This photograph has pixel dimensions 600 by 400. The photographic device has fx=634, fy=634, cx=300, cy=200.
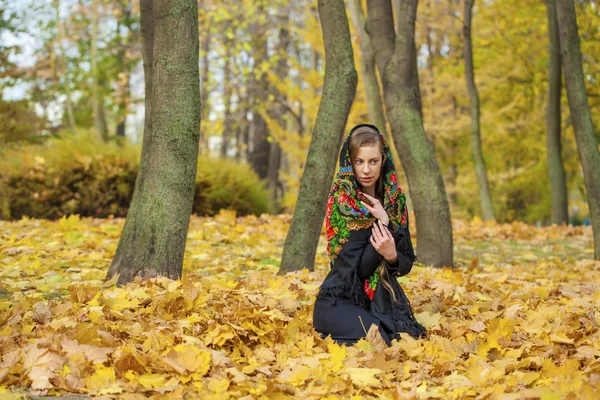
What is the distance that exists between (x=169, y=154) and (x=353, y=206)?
1.59 meters

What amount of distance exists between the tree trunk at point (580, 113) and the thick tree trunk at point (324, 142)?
3.13 m

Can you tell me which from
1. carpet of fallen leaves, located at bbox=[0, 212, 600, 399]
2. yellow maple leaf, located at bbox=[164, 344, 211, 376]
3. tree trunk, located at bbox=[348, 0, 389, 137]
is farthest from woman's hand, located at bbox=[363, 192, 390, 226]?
tree trunk, located at bbox=[348, 0, 389, 137]

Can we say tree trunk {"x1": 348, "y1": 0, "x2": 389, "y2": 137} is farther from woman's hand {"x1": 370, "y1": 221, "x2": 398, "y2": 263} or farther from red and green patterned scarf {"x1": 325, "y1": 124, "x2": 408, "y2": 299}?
woman's hand {"x1": 370, "y1": 221, "x2": 398, "y2": 263}

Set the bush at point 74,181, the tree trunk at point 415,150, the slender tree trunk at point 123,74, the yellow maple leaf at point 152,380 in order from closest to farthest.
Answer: the yellow maple leaf at point 152,380
the tree trunk at point 415,150
the bush at point 74,181
the slender tree trunk at point 123,74

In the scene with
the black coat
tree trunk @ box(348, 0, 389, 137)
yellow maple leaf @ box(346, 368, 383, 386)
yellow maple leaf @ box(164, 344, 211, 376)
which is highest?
tree trunk @ box(348, 0, 389, 137)

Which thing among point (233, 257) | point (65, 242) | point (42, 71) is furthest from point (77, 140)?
point (42, 71)

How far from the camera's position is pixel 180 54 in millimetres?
4746

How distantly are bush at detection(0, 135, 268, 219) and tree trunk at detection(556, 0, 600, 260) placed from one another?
6.49 m

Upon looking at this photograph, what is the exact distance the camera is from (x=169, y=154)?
185 inches

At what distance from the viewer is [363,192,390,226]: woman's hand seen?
3781 mm

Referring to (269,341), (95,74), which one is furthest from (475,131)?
(95,74)

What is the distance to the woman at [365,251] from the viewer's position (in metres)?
3.77

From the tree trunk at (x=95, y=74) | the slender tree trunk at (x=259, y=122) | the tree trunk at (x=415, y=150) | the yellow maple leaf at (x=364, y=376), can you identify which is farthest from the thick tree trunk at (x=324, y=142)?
the tree trunk at (x=95, y=74)

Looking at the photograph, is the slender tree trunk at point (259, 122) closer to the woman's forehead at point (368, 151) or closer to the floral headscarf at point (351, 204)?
the floral headscarf at point (351, 204)
